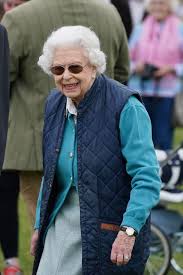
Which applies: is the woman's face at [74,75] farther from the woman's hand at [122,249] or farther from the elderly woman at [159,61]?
the elderly woman at [159,61]

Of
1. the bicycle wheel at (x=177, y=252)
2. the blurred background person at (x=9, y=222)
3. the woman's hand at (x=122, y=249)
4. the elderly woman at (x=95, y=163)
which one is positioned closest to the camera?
the woman's hand at (x=122, y=249)

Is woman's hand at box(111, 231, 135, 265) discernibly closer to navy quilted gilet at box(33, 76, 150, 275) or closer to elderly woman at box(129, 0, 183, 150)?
navy quilted gilet at box(33, 76, 150, 275)

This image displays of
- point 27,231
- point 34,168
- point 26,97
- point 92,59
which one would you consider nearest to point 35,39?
point 26,97

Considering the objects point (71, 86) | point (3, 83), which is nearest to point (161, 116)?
point (3, 83)

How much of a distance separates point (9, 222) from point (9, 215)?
0.15 feet

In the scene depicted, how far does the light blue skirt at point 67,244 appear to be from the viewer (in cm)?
474

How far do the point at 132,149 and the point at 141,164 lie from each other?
3.0 inches

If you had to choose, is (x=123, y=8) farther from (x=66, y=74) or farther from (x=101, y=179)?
(x=101, y=179)

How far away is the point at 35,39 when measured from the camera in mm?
6215

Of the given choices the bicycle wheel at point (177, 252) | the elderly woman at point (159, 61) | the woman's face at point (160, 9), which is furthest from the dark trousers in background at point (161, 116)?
the bicycle wheel at point (177, 252)

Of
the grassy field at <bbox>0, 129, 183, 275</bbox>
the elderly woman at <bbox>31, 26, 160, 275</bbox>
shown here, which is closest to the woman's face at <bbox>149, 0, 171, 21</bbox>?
the grassy field at <bbox>0, 129, 183, 275</bbox>

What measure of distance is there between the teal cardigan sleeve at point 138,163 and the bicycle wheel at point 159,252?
2.39 metres

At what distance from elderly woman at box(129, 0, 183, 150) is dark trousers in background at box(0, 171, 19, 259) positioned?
367 centimetres

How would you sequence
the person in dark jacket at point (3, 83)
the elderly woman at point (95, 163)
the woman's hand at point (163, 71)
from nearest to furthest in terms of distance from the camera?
the elderly woman at point (95, 163) → the person in dark jacket at point (3, 83) → the woman's hand at point (163, 71)
